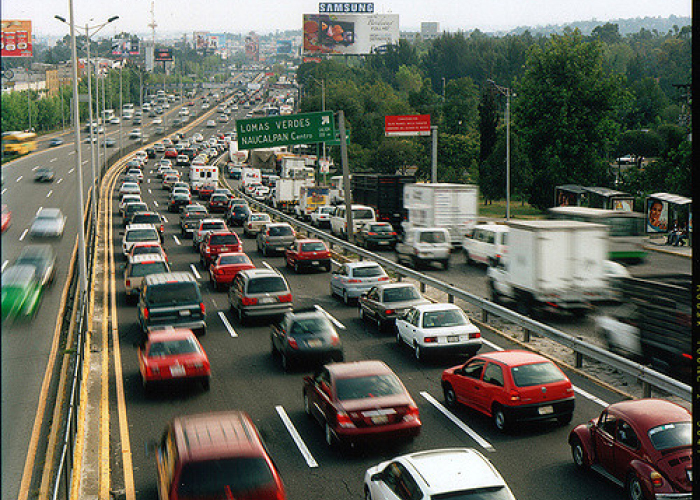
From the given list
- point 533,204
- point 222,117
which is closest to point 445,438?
point 533,204

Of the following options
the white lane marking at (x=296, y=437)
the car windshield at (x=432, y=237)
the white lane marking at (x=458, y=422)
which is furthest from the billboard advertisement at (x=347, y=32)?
the white lane marking at (x=296, y=437)

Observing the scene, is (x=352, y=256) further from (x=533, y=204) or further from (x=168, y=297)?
(x=533, y=204)

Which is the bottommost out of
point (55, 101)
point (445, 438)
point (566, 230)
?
point (445, 438)

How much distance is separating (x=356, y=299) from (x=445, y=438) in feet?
42.6

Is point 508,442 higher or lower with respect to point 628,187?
lower

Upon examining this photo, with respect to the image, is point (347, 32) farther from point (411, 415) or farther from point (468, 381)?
point (411, 415)

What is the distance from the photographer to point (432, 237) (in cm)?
3441

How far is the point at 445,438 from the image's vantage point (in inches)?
601

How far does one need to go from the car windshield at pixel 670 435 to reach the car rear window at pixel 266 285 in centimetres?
1508

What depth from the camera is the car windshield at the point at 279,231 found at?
129 feet

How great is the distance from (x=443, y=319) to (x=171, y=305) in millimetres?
7763

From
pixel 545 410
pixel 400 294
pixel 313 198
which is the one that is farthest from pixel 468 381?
pixel 313 198

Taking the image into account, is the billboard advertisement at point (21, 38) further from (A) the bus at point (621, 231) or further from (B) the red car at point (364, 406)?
(A) the bus at point (621, 231)

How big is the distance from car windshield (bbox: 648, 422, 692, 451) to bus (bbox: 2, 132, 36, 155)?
9647 mm
